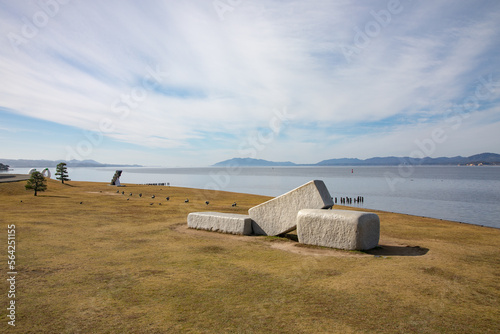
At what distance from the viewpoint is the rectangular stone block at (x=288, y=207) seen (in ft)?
34.1

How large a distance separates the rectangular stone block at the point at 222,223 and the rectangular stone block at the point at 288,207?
430 millimetres

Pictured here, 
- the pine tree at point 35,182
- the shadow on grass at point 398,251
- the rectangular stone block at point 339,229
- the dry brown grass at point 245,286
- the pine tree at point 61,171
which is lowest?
the shadow on grass at point 398,251

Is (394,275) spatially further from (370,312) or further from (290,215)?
(290,215)

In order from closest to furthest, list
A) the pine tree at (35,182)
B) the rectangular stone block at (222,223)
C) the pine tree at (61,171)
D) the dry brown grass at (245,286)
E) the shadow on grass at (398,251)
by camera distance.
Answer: the dry brown grass at (245,286) → the shadow on grass at (398,251) → the rectangular stone block at (222,223) → the pine tree at (35,182) → the pine tree at (61,171)

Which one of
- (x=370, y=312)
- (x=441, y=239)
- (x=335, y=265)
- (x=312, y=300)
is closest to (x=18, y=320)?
(x=312, y=300)

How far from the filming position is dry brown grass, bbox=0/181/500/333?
4539mm

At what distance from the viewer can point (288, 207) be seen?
10992 millimetres

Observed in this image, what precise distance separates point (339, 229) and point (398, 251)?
80.5 inches

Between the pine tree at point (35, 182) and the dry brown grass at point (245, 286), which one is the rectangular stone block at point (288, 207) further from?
the pine tree at point (35, 182)

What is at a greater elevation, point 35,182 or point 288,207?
point 35,182

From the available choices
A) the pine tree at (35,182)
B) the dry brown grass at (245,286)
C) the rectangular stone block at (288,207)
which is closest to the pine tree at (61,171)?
the pine tree at (35,182)

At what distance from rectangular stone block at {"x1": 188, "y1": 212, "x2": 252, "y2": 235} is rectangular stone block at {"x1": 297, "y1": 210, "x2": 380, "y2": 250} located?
2465mm

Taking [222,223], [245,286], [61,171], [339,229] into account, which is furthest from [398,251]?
[61,171]

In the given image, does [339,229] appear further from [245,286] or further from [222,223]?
[222,223]
